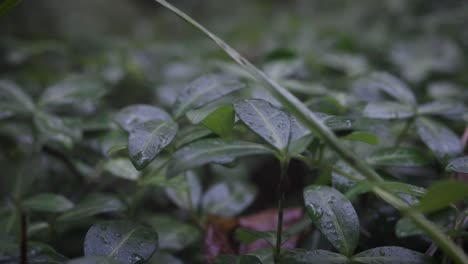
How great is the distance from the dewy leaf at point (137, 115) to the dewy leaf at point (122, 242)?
0.71 ft

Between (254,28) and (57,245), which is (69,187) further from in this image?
(254,28)

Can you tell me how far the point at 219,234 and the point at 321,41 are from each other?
1259 millimetres

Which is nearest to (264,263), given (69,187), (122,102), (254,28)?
(69,187)

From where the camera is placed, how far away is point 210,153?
56cm

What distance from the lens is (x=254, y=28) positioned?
287 centimetres

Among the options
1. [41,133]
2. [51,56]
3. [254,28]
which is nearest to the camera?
[41,133]

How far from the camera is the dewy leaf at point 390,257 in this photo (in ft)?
1.92

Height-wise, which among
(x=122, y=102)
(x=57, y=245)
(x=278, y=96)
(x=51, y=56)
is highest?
(x=278, y=96)

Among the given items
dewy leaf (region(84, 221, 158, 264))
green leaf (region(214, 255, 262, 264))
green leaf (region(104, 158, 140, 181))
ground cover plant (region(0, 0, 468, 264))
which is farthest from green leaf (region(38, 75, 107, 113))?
green leaf (region(214, 255, 262, 264))

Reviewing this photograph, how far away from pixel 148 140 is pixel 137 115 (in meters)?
0.17

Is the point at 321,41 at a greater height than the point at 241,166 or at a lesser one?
greater

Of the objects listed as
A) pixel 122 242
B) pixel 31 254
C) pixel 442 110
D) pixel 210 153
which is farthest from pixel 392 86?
pixel 31 254

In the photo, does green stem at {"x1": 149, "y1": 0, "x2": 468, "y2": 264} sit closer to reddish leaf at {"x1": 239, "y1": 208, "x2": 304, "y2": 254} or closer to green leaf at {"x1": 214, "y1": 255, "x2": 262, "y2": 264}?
green leaf at {"x1": 214, "y1": 255, "x2": 262, "y2": 264}

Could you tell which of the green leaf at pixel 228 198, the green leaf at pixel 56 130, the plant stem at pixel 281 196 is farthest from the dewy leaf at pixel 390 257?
the green leaf at pixel 56 130
